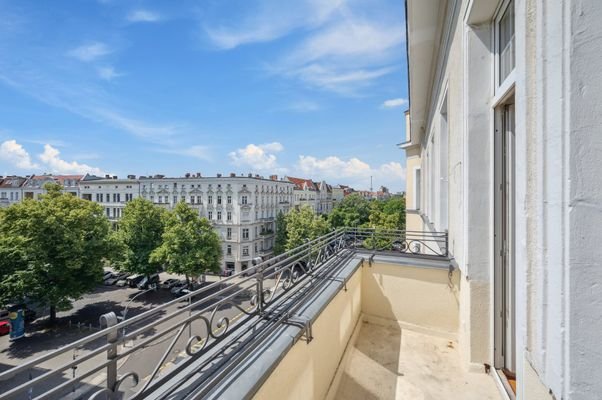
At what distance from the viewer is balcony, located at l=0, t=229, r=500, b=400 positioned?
1.79m

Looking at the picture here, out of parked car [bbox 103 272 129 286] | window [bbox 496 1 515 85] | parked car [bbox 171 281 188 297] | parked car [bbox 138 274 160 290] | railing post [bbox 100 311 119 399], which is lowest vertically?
parked car [bbox 103 272 129 286]

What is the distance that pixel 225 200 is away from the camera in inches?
1502

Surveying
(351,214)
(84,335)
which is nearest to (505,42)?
(84,335)

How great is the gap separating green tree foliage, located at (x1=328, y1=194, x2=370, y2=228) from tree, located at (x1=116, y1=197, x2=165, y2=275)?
84.9ft

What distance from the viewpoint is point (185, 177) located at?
3981 centimetres

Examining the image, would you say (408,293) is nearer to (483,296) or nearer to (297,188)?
(483,296)

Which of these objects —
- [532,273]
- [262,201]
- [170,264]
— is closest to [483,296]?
[532,273]

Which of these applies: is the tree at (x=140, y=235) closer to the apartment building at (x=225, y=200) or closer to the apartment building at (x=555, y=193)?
the apartment building at (x=225, y=200)

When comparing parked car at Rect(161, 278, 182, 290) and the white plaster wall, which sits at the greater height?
the white plaster wall

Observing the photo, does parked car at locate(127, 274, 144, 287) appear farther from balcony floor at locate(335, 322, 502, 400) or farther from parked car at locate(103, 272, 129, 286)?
balcony floor at locate(335, 322, 502, 400)

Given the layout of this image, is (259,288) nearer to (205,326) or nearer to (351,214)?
(205,326)

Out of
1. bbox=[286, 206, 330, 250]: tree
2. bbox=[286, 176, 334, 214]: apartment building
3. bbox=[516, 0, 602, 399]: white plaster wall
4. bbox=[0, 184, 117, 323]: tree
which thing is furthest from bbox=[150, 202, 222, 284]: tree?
bbox=[286, 176, 334, 214]: apartment building

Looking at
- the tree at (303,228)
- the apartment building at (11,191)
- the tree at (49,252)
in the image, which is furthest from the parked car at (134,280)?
the apartment building at (11,191)

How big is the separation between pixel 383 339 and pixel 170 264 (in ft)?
75.1
